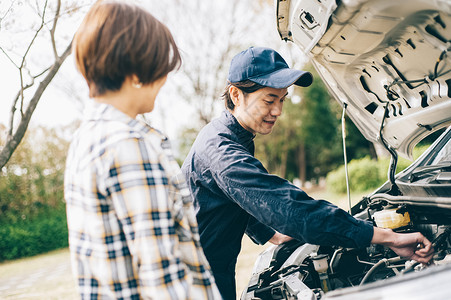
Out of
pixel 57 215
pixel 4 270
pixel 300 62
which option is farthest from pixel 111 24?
pixel 300 62

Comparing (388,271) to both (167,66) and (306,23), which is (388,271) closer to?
(306,23)

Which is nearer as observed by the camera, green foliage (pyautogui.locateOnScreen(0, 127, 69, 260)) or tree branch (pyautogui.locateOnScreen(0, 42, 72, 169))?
tree branch (pyautogui.locateOnScreen(0, 42, 72, 169))

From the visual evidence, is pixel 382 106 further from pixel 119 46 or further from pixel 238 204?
pixel 119 46

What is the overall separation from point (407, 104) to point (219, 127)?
3.73ft

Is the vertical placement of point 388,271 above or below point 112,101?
below

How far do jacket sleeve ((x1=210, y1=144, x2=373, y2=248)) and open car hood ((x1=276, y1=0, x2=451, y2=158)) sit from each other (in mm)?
727

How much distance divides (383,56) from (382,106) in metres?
0.47

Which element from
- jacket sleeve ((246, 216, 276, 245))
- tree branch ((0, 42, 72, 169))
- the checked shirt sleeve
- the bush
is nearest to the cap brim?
jacket sleeve ((246, 216, 276, 245))

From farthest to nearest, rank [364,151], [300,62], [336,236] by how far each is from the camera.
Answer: [364,151] → [300,62] → [336,236]

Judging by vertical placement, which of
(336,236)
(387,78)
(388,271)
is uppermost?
(387,78)

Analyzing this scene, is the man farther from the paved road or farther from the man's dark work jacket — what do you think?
the paved road

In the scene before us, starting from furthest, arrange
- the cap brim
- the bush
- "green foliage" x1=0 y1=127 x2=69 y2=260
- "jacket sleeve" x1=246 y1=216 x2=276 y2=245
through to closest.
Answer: "green foliage" x1=0 y1=127 x2=69 y2=260 < the bush < "jacket sleeve" x1=246 y1=216 x2=276 y2=245 < the cap brim

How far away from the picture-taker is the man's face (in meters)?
2.08

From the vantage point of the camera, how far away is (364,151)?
19.0 metres
